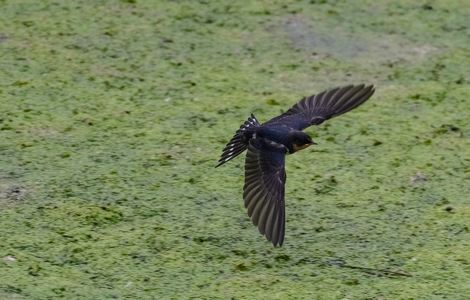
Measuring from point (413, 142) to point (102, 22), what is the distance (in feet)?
5.92

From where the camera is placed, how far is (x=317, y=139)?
5148 mm

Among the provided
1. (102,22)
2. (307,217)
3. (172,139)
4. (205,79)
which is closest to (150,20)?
(102,22)

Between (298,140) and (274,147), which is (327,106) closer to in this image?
(298,140)

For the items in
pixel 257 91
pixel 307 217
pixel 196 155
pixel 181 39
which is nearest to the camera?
pixel 307 217

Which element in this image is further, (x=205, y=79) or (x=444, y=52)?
(x=444, y=52)

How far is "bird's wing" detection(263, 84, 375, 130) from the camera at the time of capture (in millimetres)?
4602

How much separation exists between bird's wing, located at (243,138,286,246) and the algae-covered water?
13 cm

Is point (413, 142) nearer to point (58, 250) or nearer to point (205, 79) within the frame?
point (205, 79)

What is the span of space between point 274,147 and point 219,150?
0.63 metres

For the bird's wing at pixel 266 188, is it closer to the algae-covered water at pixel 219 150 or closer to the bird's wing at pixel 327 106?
the algae-covered water at pixel 219 150

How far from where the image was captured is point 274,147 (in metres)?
4.36

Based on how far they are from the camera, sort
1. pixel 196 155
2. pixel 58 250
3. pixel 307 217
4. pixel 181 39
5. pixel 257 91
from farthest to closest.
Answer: pixel 181 39 < pixel 257 91 < pixel 196 155 < pixel 307 217 < pixel 58 250

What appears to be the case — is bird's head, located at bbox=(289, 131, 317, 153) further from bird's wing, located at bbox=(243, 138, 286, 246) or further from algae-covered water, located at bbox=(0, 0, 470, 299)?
algae-covered water, located at bbox=(0, 0, 470, 299)

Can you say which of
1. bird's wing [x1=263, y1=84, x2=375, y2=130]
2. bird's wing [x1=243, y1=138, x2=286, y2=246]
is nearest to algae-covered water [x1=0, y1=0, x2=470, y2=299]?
bird's wing [x1=243, y1=138, x2=286, y2=246]
